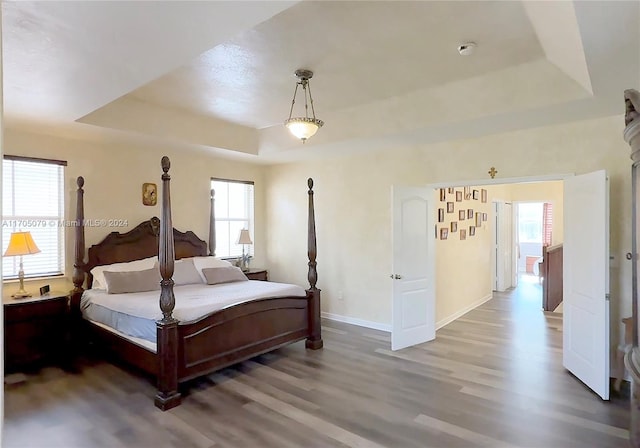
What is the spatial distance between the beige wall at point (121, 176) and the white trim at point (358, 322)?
2.31m

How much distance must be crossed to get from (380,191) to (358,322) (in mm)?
1968

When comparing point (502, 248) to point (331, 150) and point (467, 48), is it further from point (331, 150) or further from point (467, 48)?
point (467, 48)

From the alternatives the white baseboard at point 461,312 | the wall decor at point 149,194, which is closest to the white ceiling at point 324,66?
the wall decor at point 149,194

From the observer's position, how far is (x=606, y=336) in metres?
3.38

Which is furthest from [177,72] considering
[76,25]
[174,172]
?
[174,172]

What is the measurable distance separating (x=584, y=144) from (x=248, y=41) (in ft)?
11.3

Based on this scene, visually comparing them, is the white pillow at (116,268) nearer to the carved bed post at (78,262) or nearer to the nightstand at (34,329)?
the carved bed post at (78,262)

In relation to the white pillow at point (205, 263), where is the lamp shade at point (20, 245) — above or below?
above

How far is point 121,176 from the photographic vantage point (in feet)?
17.3

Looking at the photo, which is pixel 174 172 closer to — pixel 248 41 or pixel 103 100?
pixel 103 100

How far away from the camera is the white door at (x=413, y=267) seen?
4.77 metres

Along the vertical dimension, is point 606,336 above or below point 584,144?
below

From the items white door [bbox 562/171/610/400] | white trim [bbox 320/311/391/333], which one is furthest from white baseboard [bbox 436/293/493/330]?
white door [bbox 562/171/610/400]

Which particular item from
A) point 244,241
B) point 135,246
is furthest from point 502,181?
point 135,246
